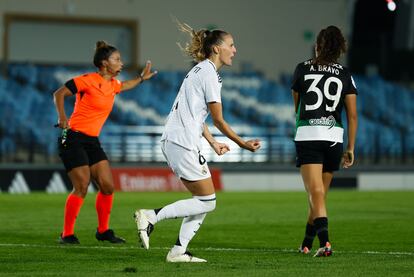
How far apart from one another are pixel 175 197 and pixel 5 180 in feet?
16.4

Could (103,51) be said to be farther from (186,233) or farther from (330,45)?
(186,233)

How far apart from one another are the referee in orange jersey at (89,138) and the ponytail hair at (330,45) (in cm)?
310

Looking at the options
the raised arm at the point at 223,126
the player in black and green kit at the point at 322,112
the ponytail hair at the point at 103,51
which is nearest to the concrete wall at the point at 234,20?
the ponytail hair at the point at 103,51

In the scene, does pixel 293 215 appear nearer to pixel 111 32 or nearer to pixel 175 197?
pixel 175 197

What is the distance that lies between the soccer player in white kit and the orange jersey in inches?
120

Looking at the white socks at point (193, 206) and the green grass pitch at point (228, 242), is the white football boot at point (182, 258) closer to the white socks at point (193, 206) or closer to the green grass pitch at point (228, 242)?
the green grass pitch at point (228, 242)

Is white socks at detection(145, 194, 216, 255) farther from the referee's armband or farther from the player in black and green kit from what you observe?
the referee's armband

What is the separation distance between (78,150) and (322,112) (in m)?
3.31

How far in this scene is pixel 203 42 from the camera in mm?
10320

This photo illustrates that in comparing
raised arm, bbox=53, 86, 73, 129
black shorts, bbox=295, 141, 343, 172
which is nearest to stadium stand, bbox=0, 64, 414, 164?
raised arm, bbox=53, 86, 73, 129

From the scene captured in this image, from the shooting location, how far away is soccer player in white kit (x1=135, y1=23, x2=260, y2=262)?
999cm

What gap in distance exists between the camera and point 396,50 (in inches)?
1599

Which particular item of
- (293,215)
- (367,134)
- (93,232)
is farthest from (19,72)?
(93,232)

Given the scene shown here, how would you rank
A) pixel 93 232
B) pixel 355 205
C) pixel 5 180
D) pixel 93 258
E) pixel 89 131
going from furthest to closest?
1. pixel 5 180
2. pixel 355 205
3. pixel 93 232
4. pixel 89 131
5. pixel 93 258
